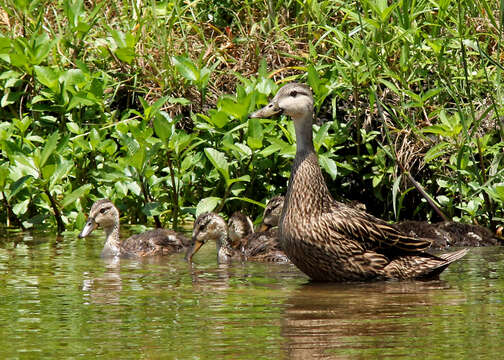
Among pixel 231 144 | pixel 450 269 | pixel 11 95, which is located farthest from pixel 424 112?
pixel 11 95

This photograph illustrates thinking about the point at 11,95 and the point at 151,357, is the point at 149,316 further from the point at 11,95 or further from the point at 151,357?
the point at 11,95

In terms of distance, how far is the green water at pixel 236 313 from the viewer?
3934 mm

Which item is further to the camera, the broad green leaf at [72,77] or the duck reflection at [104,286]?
the broad green leaf at [72,77]

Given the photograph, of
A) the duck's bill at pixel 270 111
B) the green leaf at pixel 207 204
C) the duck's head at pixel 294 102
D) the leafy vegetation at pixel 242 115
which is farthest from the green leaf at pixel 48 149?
the duck's head at pixel 294 102

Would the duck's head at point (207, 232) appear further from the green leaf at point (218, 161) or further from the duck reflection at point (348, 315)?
the duck reflection at point (348, 315)

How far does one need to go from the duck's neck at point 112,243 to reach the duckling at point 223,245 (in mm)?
547

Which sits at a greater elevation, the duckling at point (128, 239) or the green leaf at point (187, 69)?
the green leaf at point (187, 69)

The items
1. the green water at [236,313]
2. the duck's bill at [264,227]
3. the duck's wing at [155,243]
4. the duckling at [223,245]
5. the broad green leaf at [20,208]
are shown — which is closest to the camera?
the green water at [236,313]

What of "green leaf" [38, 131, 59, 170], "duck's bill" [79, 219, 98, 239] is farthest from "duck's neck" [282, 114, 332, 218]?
"green leaf" [38, 131, 59, 170]

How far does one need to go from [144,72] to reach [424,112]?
2.73 meters

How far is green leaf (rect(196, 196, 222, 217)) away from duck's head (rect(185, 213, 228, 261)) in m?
0.42

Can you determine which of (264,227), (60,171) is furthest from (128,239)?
(264,227)

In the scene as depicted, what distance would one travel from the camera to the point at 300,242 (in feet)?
19.7

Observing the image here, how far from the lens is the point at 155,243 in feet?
24.9
